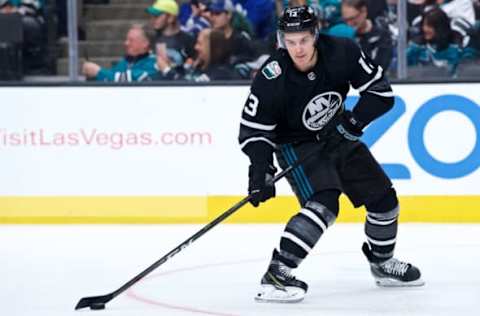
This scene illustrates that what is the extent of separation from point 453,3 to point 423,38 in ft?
0.87

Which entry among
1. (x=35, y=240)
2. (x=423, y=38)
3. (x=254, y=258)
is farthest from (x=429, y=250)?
(x=35, y=240)

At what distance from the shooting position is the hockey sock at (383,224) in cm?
494

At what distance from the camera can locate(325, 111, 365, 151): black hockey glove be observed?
474 centimetres

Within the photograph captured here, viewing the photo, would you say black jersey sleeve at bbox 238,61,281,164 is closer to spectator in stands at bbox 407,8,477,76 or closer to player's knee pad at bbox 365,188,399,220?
player's knee pad at bbox 365,188,399,220

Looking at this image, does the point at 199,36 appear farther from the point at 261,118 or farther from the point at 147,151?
the point at 261,118

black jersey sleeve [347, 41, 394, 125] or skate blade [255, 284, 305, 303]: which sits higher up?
black jersey sleeve [347, 41, 394, 125]

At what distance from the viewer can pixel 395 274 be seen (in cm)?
506

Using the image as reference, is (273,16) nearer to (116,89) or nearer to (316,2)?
(316,2)

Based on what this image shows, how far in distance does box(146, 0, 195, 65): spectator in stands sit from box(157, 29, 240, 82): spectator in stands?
2.0 inches

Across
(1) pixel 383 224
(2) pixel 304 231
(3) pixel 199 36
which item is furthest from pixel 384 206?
(3) pixel 199 36

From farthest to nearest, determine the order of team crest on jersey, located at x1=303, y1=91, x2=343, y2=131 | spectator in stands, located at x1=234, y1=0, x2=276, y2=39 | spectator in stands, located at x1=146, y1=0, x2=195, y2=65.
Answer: spectator in stands, located at x1=146, y1=0, x2=195, y2=65, spectator in stands, located at x1=234, y1=0, x2=276, y2=39, team crest on jersey, located at x1=303, y1=91, x2=343, y2=131

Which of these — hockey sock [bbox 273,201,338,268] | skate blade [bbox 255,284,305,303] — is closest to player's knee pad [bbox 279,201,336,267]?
hockey sock [bbox 273,201,338,268]

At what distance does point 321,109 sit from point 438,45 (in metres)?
2.62

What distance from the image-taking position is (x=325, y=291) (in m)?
5.01
